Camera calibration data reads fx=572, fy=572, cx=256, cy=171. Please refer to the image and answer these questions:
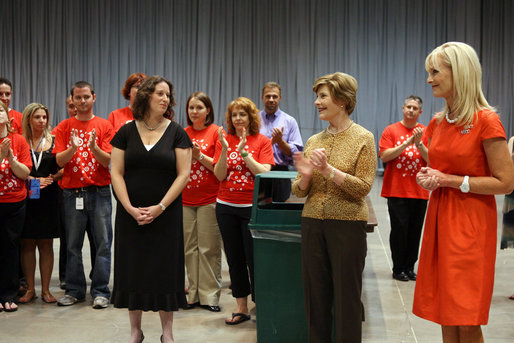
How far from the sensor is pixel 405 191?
195 inches

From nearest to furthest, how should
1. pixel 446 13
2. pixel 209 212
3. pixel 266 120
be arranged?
pixel 209 212, pixel 266 120, pixel 446 13

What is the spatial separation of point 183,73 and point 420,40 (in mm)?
4554

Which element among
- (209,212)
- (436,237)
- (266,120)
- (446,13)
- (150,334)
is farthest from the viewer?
(446,13)

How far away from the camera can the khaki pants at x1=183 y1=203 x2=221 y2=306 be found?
13.6 feet

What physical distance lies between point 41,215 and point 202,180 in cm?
129

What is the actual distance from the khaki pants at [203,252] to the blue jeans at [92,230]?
1.98 ft

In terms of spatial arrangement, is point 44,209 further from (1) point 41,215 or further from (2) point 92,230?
(2) point 92,230

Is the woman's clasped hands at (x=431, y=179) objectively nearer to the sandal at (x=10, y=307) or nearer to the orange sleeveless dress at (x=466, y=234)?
the orange sleeveless dress at (x=466, y=234)

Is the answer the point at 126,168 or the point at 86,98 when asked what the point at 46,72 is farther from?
the point at 126,168

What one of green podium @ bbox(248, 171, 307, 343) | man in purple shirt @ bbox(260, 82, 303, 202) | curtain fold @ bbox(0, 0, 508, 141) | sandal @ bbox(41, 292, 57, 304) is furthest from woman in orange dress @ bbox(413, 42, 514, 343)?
curtain fold @ bbox(0, 0, 508, 141)

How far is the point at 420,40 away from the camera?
1080cm

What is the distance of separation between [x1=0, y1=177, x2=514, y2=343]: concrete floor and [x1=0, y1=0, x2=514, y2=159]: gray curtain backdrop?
6.77m

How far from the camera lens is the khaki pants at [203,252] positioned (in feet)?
13.6

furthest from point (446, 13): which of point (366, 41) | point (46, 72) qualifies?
point (46, 72)
